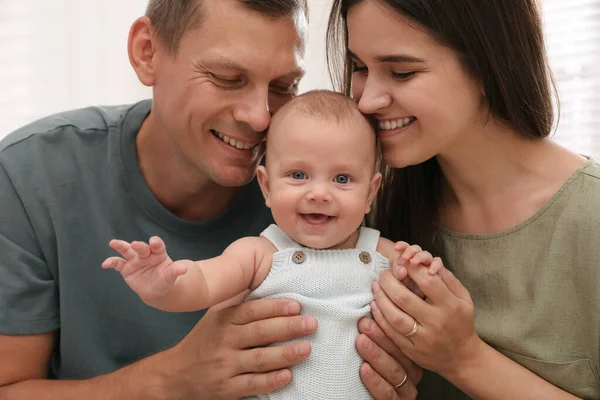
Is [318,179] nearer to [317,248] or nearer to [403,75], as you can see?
[317,248]

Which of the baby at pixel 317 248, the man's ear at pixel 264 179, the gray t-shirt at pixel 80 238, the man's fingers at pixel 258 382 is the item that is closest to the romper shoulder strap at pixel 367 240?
the baby at pixel 317 248

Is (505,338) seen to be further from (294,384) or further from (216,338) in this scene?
(216,338)

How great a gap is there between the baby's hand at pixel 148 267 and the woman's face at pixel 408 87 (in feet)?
1.89

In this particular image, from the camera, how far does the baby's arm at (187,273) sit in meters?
1.27

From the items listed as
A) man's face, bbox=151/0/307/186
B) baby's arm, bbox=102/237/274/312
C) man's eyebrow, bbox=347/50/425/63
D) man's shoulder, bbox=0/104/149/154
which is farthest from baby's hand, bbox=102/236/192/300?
man's shoulder, bbox=0/104/149/154

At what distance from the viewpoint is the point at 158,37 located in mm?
1874

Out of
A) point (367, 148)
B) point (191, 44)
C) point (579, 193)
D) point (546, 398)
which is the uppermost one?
point (191, 44)

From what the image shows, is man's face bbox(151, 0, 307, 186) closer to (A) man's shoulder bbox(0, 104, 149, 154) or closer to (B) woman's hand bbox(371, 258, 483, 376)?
(A) man's shoulder bbox(0, 104, 149, 154)

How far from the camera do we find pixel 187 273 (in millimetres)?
1403

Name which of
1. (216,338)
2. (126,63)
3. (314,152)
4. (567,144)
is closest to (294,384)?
(216,338)

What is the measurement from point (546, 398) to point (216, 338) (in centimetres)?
73

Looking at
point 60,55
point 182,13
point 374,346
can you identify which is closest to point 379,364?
point 374,346

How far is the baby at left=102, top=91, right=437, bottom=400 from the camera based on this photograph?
4.92 feet

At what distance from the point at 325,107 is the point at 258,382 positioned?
588 mm
